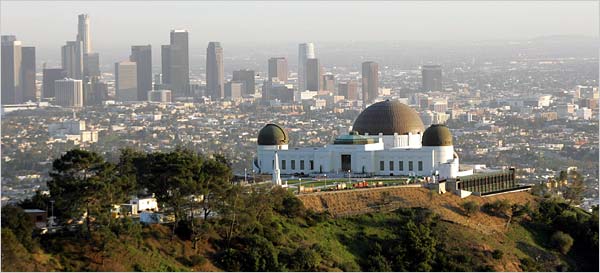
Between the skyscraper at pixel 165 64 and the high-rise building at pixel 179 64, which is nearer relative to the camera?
the high-rise building at pixel 179 64

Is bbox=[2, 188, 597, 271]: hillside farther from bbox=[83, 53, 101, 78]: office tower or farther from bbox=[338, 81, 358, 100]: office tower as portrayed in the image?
bbox=[83, 53, 101, 78]: office tower

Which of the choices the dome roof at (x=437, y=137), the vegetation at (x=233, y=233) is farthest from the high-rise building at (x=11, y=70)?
the vegetation at (x=233, y=233)

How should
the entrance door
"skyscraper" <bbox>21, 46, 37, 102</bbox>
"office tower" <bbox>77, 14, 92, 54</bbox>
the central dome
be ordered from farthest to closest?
"office tower" <bbox>77, 14, 92, 54</bbox> → "skyscraper" <bbox>21, 46, 37, 102</bbox> → the central dome → the entrance door

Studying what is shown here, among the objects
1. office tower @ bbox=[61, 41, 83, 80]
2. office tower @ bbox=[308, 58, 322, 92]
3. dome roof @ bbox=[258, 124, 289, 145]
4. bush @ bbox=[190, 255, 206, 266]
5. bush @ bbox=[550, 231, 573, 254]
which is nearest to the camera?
bush @ bbox=[190, 255, 206, 266]

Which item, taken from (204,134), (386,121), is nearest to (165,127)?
(204,134)

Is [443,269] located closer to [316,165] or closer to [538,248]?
[538,248]

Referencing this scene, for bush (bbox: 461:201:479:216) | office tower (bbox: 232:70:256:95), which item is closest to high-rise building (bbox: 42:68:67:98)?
office tower (bbox: 232:70:256:95)

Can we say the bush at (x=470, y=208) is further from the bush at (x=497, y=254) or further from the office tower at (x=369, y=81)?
the office tower at (x=369, y=81)
